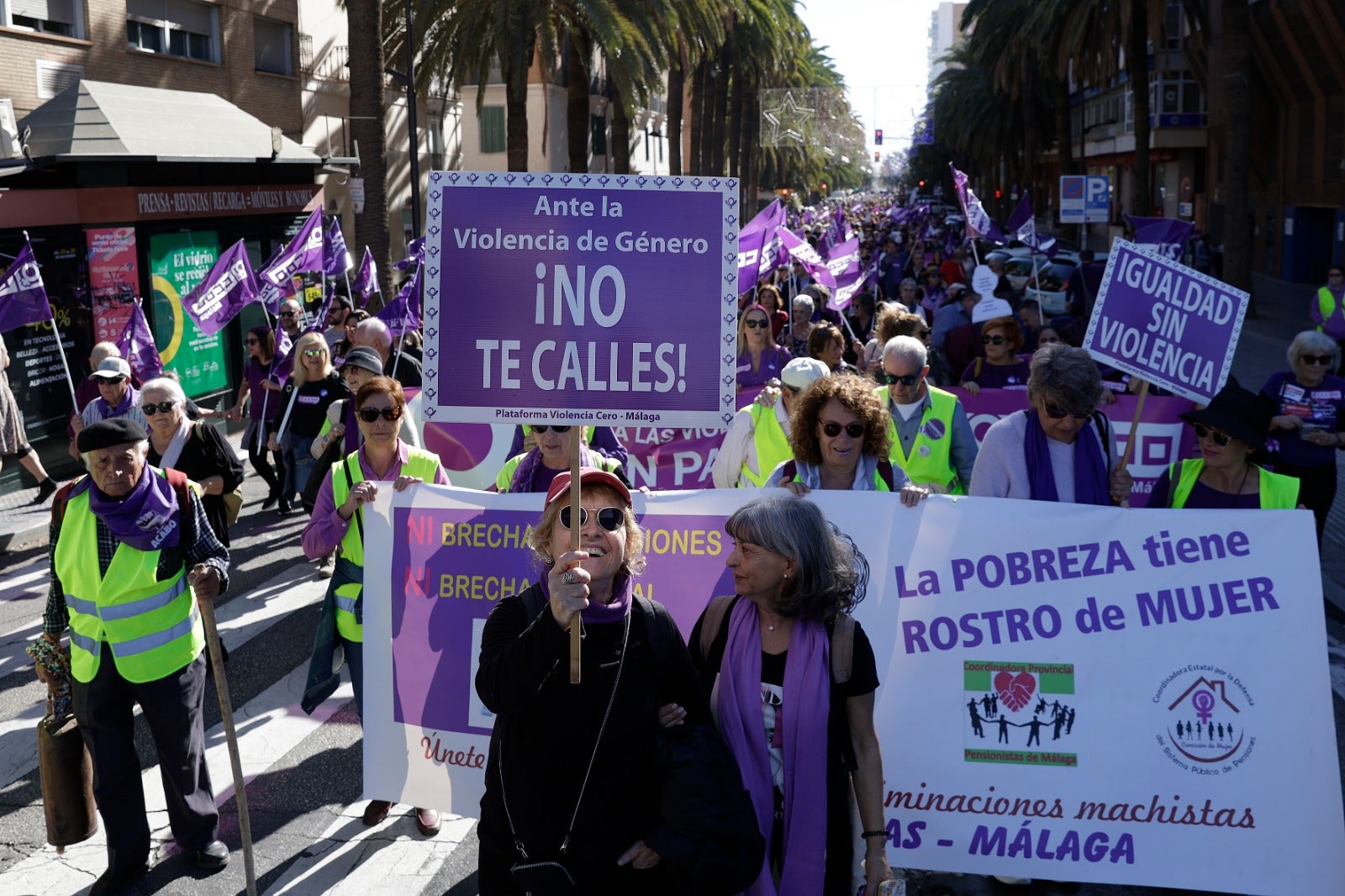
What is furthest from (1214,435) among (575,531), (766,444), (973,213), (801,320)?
(973,213)

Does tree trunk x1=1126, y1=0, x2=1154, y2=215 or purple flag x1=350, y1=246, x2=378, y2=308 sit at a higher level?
tree trunk x1=1126, y1=0, x2=1154, y2=215

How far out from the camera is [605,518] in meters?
3.30

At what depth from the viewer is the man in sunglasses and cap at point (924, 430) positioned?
6.10 meters

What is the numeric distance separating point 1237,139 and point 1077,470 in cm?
2114

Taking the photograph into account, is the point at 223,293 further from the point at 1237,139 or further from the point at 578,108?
the point at 1237,139

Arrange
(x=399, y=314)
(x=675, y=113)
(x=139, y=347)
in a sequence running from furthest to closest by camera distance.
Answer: (x=675, y=113), (x=399, y=314), (x=139, y=347)

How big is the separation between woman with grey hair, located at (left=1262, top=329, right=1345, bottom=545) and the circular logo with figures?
12.6 feet

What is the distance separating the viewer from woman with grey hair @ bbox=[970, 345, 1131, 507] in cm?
503

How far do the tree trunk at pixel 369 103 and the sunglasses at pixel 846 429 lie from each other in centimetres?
1359

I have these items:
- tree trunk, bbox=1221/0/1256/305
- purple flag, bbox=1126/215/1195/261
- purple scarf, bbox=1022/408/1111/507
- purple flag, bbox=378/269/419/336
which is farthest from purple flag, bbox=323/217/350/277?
Result: tree trunk, bbox=1221/0/1256/305

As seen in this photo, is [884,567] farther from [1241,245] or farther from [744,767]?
[1241,245]

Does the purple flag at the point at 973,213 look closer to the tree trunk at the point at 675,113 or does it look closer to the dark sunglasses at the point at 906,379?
the dark sunglasses at the point at 906,379

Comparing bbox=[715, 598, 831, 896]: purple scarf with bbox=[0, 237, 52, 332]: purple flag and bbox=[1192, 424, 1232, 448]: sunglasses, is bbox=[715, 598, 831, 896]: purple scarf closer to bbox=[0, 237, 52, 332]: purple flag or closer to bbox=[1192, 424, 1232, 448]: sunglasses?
bbox=[1192, 424, 1232, 448]: sunglasses

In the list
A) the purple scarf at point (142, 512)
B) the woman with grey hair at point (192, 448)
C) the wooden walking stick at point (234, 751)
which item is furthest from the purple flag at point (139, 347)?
the wooden walking stick at point (234, 751)
